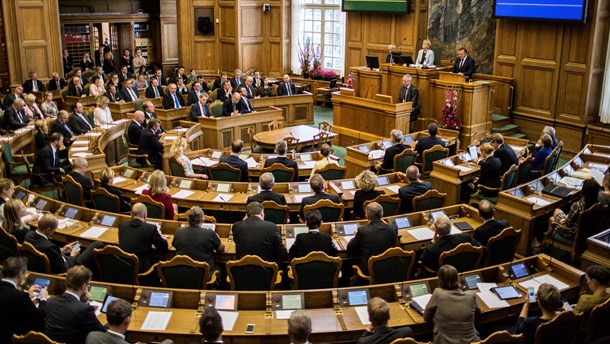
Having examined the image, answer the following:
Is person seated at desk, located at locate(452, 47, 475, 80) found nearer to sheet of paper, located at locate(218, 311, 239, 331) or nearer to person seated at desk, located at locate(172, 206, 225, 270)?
person seated at desk, located at locate(172, 206, 225, 270)

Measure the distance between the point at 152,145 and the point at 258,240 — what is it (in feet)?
17.1

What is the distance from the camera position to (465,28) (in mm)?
15516

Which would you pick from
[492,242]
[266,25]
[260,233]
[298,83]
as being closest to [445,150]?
[492,242]

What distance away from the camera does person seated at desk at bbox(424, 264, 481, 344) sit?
4.94 metres

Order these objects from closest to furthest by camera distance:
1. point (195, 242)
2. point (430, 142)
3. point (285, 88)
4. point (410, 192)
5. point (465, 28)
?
point (195, 242) < point (410, 192) < point (430, 142) < point (465, 28) < point (285, 88)

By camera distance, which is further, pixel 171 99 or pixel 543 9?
pixel 171 99

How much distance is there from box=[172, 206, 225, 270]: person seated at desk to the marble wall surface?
35.8 feet

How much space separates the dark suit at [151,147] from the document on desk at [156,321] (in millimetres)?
5721

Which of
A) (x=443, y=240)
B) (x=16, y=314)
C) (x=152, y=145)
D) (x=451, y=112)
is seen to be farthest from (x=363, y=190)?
(x=451, y=112)

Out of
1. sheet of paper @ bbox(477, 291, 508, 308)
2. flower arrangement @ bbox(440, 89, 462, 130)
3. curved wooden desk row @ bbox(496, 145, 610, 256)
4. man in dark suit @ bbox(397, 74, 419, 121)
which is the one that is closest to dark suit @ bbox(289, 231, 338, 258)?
sheet of paper @ bbox(477, 291, 508, 308)

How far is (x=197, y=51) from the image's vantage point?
20.7m

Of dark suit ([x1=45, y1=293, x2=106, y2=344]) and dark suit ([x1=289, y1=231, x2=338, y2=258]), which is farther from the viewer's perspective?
dark suit ([x1=289, y1=231, x2=338, y2=258])

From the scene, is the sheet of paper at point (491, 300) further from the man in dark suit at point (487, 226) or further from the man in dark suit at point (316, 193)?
the man in dark suit at point (316, 193)

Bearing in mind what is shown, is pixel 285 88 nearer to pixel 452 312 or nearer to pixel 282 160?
pixel 282 160
